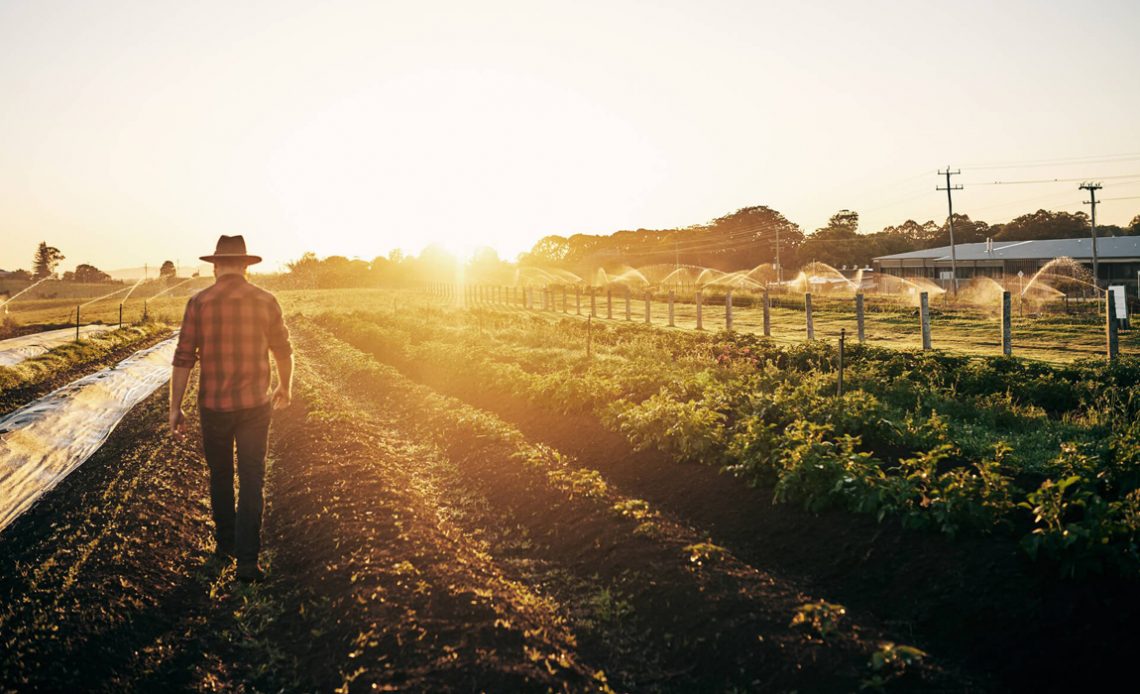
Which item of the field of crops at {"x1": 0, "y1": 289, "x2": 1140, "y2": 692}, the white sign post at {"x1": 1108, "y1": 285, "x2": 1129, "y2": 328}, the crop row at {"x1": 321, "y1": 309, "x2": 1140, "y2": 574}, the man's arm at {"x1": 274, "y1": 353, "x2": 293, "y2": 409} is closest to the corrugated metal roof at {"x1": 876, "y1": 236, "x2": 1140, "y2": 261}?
the white sign post at {"x1": 1108, "y1": 285, "x2": 1129, "y2": 328}

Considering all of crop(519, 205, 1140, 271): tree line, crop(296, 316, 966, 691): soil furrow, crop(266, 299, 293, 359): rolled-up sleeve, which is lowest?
A: crop(296, 316, 966, 691): soil furrow

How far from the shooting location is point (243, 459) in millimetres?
5574

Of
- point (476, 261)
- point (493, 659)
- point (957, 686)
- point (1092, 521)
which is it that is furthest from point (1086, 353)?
point (476, 261)

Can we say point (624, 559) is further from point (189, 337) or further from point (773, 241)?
point (773, 241)

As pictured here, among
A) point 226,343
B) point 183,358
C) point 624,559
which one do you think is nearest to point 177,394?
point 183,358

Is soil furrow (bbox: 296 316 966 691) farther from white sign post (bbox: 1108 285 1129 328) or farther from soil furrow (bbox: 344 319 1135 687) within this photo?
white sign post (bbox: 1108 285 1129 328)

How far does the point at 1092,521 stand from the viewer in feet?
14.2

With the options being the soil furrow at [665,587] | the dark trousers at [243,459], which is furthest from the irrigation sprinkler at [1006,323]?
the dark trousers at [243,459]

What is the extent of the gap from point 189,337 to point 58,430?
25.9ft

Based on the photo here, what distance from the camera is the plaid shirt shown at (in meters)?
5.43

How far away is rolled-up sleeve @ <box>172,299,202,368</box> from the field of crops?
5.53 ft

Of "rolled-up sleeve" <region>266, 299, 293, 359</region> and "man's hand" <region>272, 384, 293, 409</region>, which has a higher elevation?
"rolled-up sleeve" <region>266, 299, 293, 359</region>

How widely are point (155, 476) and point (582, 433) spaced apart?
16.3 ft

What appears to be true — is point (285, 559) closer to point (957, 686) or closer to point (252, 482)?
point (252, 482)
